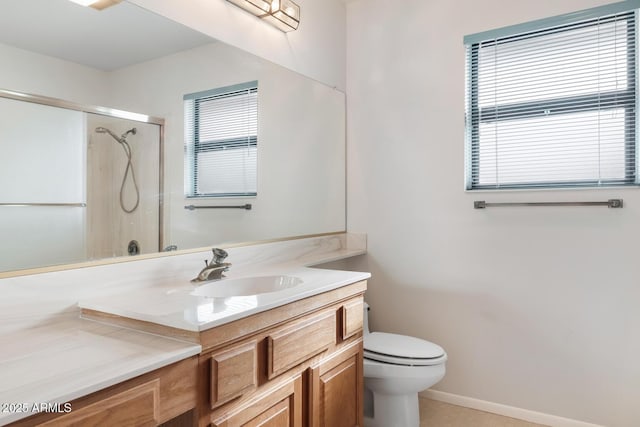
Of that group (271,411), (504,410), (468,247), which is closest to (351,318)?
(271,411)

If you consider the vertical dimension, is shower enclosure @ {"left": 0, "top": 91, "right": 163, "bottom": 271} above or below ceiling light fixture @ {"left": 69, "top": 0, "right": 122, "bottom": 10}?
below

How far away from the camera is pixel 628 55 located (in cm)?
199

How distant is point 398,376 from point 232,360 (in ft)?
3.48

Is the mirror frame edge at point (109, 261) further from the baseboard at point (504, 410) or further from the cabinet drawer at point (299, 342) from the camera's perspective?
the baseboard at point (504, 410)

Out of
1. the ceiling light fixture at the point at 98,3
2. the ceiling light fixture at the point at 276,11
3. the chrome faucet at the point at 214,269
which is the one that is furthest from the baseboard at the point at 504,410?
the ceiling light fixture at the point at 98,3

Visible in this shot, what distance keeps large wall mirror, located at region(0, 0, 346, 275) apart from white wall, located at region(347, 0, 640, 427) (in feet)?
2.75

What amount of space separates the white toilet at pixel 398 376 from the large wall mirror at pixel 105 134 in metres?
0.86

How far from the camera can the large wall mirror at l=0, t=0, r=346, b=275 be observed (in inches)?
47.8

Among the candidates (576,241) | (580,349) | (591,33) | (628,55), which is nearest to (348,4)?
(591,33)

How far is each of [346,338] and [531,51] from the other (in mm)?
1816

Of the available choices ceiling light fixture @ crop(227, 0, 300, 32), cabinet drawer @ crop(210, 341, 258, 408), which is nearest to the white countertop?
cabinet drawer @ crop(210, 341, 258, 408)

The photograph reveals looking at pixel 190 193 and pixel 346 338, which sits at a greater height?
pixel 190 193

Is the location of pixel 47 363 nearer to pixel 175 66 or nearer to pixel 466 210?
pixel 175 66

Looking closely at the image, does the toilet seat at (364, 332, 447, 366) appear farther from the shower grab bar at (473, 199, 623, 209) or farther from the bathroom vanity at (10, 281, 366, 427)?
the shower grab bar at (473, 199, 623, 209)
